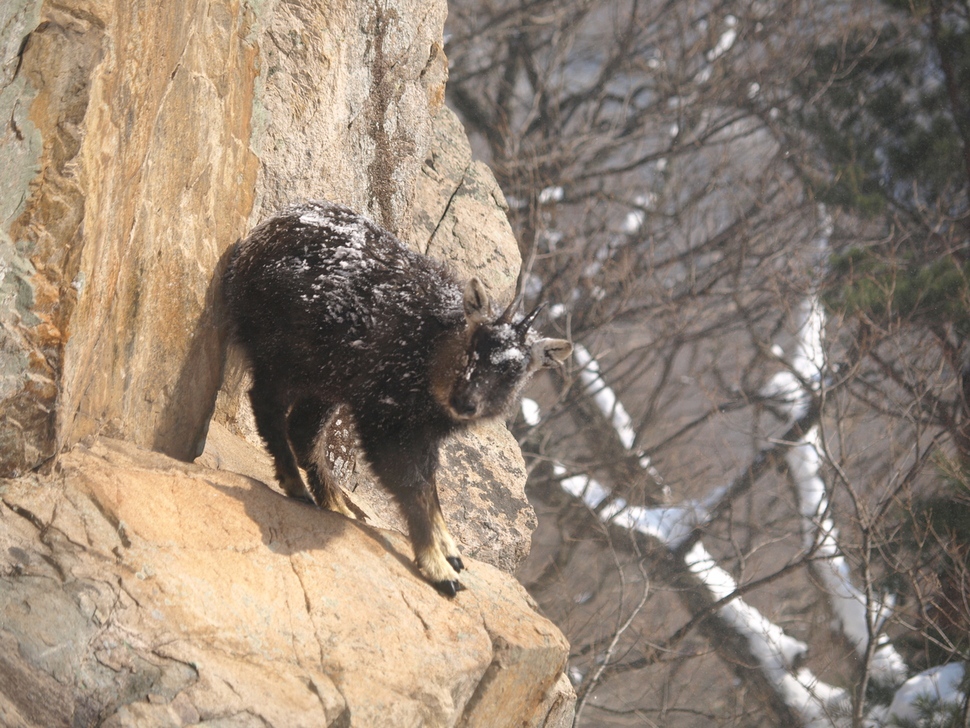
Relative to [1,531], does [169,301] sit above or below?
above

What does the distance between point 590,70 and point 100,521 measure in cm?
1314

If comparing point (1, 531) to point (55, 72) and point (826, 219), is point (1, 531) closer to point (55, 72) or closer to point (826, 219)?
point (55, 72)

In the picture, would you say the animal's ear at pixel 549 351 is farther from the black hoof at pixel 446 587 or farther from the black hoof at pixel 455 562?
the black hoof at pixel 446 587

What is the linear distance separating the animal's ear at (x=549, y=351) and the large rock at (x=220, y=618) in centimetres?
106

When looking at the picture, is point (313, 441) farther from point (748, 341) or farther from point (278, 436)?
point (748, 341)

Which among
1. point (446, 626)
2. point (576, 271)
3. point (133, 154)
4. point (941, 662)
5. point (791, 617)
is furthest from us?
point (576, 271)

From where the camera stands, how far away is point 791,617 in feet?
31.8

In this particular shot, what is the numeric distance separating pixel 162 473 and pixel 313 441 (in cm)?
96

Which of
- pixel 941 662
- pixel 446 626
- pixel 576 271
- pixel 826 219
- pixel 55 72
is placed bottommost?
pixel 446 626

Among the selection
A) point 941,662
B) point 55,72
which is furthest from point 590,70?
point 55,72

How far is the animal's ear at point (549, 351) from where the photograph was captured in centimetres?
436

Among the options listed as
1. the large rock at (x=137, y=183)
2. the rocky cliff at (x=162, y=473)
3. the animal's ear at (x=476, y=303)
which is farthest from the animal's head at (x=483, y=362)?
the large rock at (x=137, y=183)

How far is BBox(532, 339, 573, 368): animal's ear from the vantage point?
4.36 m

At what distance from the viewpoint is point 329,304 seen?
4020mm
